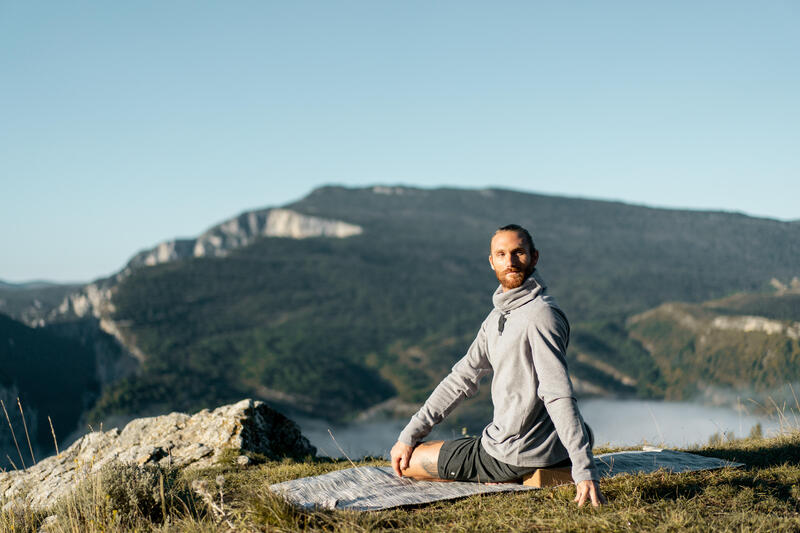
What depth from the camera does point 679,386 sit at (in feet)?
481

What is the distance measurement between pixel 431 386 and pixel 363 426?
19719mm

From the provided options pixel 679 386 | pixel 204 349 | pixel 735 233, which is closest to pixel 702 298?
pixel 679 386

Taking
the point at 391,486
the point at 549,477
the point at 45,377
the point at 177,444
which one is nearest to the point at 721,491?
the point at 549,477

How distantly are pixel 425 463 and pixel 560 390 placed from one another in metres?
1.53

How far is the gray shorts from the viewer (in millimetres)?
4742

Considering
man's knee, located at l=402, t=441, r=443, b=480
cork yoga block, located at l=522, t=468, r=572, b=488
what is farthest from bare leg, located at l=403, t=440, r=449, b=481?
cork yoga block, located at l=522, t=468, r=572, b=488

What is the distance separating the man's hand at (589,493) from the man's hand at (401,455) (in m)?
1.49

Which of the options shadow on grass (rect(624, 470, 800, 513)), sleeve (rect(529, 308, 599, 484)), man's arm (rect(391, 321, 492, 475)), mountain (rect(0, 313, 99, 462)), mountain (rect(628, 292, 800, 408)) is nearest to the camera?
sleeve (rect(529, 308, 599, 484))

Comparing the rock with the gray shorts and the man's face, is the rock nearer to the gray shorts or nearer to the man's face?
the gray shorts

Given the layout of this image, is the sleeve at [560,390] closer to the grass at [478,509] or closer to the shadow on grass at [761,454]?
the grass at [478,509]

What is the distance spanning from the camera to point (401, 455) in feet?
16.9

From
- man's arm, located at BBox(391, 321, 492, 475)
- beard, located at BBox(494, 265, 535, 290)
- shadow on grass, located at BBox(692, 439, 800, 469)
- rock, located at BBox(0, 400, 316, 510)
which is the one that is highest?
beard, located at BBox(494, 265, 535, 290)

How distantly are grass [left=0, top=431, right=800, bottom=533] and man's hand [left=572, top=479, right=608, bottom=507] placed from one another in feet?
0.23

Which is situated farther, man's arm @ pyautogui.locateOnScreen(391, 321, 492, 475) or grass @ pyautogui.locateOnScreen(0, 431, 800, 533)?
man's arm @ pyautogui.locateOnScreen(391, 321, 492, 475)
